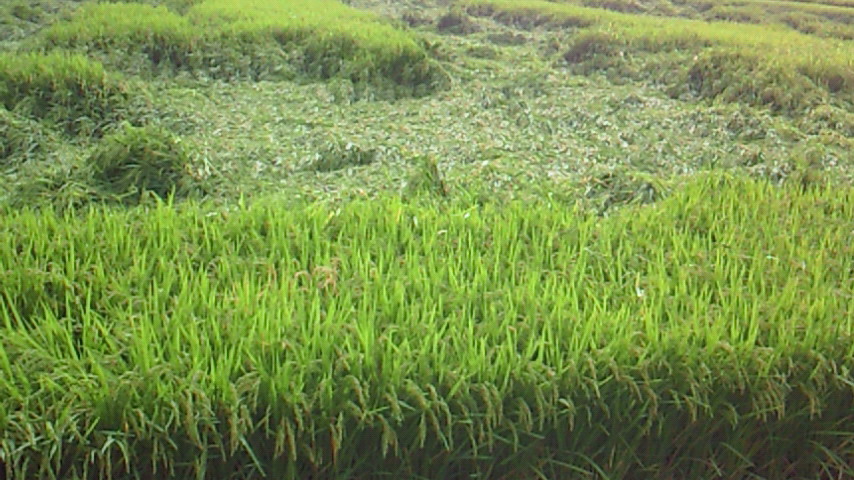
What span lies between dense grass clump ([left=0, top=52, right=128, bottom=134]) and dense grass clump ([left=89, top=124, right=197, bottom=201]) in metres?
0.87

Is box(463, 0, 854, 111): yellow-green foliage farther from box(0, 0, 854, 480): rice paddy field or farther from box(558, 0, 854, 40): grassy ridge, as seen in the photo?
box(0, 0, 854, 480): rice paddy field

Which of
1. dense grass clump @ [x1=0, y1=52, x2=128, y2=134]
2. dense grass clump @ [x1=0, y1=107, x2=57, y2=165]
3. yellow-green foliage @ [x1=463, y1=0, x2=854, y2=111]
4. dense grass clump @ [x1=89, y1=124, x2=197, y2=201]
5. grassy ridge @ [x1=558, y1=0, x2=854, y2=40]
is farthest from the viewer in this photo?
grassy ridge @ [x1=558, y1=0, x2=854, y2=40]

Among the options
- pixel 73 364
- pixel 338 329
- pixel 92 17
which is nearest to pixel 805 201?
pixel 338 329

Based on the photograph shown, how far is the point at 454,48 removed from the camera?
5.47 metres

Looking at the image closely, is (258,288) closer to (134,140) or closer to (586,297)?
(586,297)

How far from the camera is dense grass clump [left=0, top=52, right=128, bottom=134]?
A: 10.8ft

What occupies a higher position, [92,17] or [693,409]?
[92,17]

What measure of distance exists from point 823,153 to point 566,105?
1.33 meters

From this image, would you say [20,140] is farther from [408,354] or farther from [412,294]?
[408,354]

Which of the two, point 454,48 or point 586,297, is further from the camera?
point 454,48

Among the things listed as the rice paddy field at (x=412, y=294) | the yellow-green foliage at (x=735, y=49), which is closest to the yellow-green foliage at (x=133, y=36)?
the rice paddy field at (x=412, y=294)

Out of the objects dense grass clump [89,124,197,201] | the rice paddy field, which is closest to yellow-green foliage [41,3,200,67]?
the rice paddy field

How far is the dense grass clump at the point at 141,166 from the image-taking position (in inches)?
98.3

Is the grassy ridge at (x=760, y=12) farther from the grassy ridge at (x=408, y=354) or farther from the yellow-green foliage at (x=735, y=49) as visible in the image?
the grassy ridge at (x=408, y=354)
